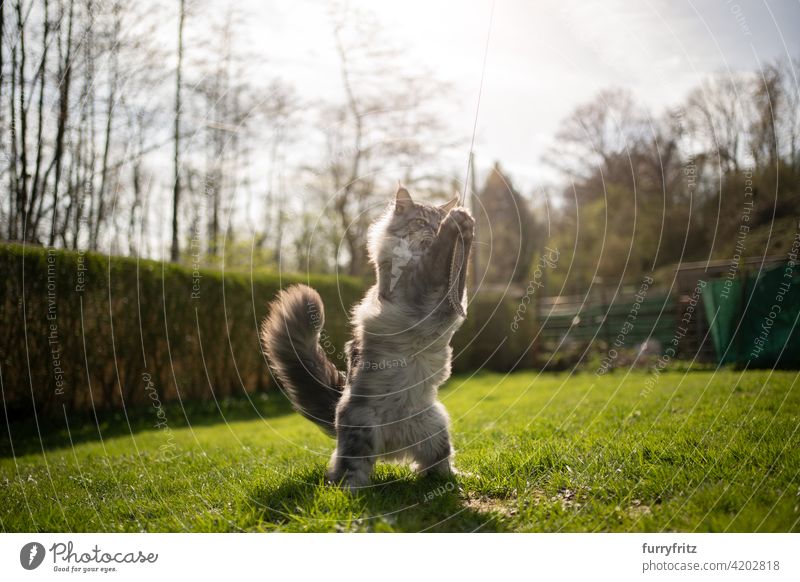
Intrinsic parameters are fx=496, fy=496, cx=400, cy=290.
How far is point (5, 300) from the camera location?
25.7 feet

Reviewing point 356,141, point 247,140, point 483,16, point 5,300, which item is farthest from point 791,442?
point 5,300

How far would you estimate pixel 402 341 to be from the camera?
12.9ft

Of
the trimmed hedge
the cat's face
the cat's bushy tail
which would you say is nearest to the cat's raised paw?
the cat's face

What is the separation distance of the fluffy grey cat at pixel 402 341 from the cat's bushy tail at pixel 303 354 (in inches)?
0.5

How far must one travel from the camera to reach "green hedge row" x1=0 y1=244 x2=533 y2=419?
8102 mm

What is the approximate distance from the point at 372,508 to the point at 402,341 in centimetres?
123

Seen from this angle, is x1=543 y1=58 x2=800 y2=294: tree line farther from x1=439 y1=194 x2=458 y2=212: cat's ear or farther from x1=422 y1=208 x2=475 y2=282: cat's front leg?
x1=422 y1=208 x2=475 y2=282: cat's front leg

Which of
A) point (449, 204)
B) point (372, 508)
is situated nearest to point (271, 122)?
point (449, 204)

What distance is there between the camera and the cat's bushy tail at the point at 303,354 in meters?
4.45

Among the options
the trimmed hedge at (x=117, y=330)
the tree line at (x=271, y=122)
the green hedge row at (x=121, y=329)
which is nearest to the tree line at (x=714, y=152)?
the tree line at (x=271, y=122)

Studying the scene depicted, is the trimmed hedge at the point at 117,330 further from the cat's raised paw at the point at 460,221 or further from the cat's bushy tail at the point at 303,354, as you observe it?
the cat's raised paw at the point at 460,221

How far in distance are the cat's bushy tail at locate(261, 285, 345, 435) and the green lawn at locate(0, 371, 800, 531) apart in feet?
1.94
